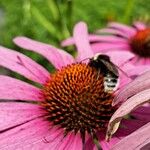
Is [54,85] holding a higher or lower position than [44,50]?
lower

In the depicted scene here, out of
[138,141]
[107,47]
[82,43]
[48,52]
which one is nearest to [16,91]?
[48,52]

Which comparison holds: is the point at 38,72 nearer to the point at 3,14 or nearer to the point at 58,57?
the point at 58,57

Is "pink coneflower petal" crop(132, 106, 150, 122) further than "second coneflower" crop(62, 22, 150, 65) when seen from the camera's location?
No

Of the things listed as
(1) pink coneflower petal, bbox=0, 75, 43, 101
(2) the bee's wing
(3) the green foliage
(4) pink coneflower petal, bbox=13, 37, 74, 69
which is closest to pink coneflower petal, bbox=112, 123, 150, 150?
(2) the bee's wing

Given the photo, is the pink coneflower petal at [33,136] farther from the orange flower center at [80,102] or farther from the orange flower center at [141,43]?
the orange flower center at [141,43]

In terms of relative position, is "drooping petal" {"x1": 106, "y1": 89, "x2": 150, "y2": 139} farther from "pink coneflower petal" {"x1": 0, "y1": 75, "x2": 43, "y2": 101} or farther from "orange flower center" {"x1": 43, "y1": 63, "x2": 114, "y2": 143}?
"pink coneflower petal" {"x1": 0, "y1": 75, "x2": 43, "y2": 101}

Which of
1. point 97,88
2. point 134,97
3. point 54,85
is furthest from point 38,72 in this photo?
point 134,97

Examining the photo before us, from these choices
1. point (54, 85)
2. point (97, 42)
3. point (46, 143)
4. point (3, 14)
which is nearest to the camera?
point (46, 143)

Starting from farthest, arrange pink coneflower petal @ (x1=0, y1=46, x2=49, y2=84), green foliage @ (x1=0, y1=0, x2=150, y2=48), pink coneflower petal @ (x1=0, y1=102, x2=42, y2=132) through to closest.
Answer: green foliage @ (x1=0, y1=0, x2=150, y2=48)
pink coneflower petal @ (x1=0, y1=46, x2=49, y2=84)
pink coneflower petal @ (x1=0, y1=102, x2=42, y2=132)
